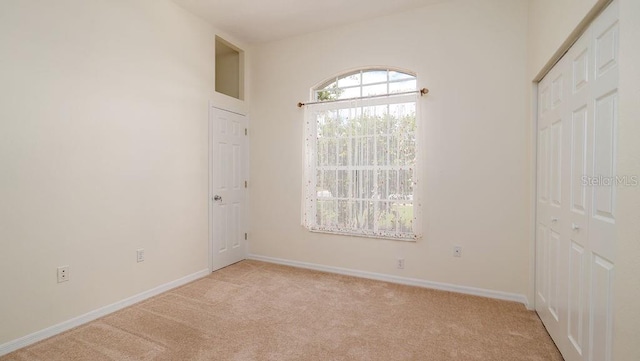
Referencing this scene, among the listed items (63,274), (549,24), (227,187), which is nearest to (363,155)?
(227,187)

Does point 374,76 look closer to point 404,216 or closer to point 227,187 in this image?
point 404,216

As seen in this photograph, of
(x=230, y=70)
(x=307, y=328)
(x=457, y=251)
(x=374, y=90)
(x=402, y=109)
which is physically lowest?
(x=307, y=328)

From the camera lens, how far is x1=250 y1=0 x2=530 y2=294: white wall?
2859 millimetres

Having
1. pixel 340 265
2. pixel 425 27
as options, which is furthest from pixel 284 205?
pixel 425 27

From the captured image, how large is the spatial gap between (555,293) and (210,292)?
3.02 m

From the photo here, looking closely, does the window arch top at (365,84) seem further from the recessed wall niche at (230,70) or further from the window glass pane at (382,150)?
the recessed wall niche at (230,70)

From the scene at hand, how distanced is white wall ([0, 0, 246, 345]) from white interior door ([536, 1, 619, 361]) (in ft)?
11.3

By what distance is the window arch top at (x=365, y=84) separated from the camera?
3.38 metres

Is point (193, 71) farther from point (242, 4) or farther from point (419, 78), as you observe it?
point (419, 78)

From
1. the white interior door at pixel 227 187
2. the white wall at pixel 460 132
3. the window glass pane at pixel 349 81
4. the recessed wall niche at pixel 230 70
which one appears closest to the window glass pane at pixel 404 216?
the white wall at pixel 460 132

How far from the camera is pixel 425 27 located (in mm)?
3203

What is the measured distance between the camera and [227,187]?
3.92m

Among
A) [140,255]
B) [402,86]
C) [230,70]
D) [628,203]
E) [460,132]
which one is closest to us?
[628,203]

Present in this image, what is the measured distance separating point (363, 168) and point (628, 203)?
2.39 meters
